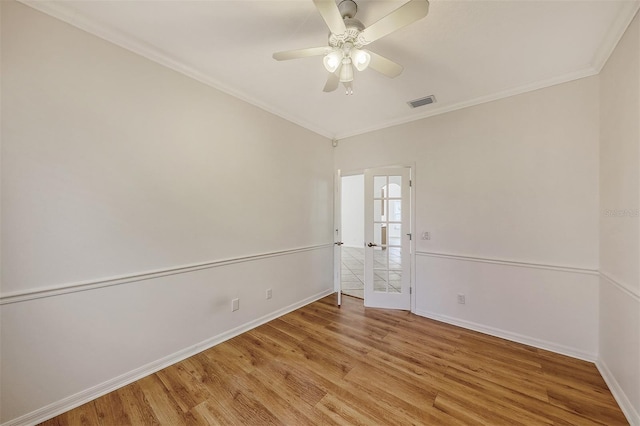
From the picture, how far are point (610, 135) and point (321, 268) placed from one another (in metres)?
3.42

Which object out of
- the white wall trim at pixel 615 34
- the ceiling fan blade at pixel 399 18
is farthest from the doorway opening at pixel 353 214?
the ceiling fan blade at pixel 399 18

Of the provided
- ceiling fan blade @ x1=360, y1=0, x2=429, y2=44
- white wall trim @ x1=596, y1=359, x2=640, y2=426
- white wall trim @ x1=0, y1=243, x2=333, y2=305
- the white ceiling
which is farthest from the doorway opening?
ceiling fan blade @ x1=360, y1=0, x2=429, y2=44

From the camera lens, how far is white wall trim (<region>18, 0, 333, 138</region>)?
5.09ft

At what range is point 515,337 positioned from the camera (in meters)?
2.51

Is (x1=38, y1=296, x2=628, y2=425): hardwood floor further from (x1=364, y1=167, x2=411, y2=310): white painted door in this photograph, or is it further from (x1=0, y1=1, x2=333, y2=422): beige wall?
(x1=364, y1=167, x2=411, y2=310): white painted door

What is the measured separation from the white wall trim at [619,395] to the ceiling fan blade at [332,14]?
3066 millimetres

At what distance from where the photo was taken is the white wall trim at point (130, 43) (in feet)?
5.09

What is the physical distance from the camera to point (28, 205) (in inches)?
58.7

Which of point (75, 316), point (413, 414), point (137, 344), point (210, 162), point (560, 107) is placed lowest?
point (413, 414)

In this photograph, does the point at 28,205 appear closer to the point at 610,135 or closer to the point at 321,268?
the point at 321,268

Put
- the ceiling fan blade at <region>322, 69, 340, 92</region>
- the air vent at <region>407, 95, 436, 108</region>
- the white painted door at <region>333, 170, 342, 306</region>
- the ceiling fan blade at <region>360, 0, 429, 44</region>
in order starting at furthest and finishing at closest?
1. the white painted door at <region>333, 170, 342, 306</region>
2. the air vent at <region>407, 95, 436, 108</region>
3. the ceiling fan blade at <region>322, 69, 340, 92</region>
4. the ceiling fan blade at <region>360, 0, 429, 44</region>

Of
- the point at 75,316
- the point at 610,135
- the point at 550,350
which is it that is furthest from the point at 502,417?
the point at 75,316

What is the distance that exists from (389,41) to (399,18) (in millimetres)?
662

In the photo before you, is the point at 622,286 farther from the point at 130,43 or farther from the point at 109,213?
the point at 130,43
